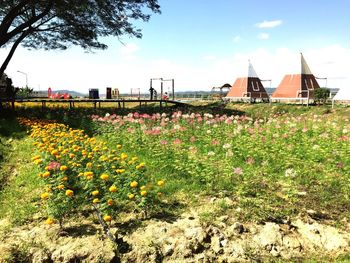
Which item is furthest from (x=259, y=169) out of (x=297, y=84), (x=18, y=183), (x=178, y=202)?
(x=297, y=84)

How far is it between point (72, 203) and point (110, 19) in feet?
55.0

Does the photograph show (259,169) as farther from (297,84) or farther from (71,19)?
(297,84)

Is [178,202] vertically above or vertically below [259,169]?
below

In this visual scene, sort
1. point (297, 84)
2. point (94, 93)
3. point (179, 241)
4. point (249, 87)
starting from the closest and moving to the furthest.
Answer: point (179, 241) < point (94, 93) < point (297, 84) < point (249, 87)

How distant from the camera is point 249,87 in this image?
1460 inches

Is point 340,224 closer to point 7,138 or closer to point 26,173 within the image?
point 26,173

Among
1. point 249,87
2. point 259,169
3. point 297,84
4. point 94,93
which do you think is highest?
point 297,84

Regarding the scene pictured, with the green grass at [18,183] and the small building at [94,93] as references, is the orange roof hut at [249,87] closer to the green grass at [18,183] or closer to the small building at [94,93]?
the small building at [94,93]

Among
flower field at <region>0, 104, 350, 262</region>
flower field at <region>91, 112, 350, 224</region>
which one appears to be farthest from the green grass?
flower field at <region>91, 112, 350, 224</region>

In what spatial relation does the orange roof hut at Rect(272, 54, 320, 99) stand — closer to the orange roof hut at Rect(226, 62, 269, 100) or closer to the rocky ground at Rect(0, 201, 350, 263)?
the orange roof hut at Rect(226, 62, 269, 100)

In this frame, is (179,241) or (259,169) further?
(259,169)

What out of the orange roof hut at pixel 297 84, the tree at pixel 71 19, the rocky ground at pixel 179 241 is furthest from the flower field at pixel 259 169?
the orange roof hut at pixel 297 84

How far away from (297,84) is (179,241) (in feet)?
105

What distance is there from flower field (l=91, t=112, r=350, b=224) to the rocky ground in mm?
387
